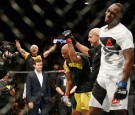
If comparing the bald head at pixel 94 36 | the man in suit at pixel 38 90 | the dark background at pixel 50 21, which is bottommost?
the man in suit at pixel 38 90

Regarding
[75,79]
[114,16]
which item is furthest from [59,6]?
[114,16]

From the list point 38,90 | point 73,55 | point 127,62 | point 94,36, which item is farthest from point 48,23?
point 127,62

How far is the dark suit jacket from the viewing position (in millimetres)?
4641

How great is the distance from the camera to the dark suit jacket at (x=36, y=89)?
15.2ft

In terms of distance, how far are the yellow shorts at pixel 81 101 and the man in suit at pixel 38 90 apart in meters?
0.67

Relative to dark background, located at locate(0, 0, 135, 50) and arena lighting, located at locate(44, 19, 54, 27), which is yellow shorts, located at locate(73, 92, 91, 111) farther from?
arena lighting, located at locate(44, 19, 54, 27)

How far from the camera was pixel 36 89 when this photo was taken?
15.5 feet

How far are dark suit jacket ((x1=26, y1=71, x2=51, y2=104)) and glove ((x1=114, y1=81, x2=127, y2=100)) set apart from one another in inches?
80.5

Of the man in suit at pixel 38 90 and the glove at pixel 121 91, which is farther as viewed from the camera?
the man in suit at pixel 38 90

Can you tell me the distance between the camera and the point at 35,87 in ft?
15.4

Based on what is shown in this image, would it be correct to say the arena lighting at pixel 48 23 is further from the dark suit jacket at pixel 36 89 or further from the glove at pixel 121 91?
the glove at pixel 121 91

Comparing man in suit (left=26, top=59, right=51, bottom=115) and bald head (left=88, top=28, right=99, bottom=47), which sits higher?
bald head (left=88, top=28, right=99, bottom=47)

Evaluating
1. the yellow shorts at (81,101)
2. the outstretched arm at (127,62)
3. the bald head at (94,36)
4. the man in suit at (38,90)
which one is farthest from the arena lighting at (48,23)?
the outstretched arm at (127,62)

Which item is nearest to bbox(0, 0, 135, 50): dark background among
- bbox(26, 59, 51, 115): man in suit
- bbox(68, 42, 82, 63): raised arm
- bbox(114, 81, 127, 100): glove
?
bbox(26, 59, 51, 115): man in suit
